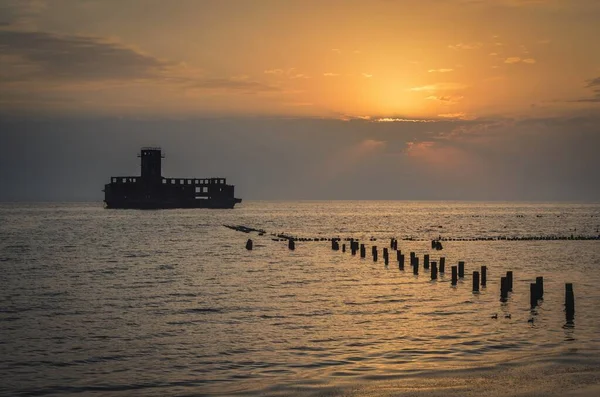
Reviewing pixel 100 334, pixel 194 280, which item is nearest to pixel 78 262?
pixel 194 280

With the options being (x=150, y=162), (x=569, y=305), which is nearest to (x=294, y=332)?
(x=569, y=305)

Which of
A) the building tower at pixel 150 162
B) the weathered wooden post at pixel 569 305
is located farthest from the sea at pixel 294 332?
the building tower at pixel 150 162

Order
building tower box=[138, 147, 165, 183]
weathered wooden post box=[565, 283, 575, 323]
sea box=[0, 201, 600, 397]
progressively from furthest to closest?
building tower box=[138, 147, 165, 183]
weathered wooden post box=[565, 283, 575, 323]
sea box=[0, 201, 600, 397]

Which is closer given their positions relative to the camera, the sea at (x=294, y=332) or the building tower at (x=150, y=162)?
the sea at (x=294, y=332)

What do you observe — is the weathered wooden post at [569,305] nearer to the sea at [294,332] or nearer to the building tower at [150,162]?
the sea at [294,332]

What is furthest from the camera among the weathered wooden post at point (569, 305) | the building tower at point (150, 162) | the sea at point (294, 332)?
the building tower at point (150, 162)

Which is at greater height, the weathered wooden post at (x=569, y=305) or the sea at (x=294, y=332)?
the weathered wooden post at (x=569, y=305)

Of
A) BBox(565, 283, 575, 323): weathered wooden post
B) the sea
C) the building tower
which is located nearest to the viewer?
the sea

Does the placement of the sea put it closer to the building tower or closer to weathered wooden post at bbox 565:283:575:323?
weathered wooden post at bbox 565:283:575:323

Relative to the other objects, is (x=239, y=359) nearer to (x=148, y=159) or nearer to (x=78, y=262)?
(x=78, y=262)

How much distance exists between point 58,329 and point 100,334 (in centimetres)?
194

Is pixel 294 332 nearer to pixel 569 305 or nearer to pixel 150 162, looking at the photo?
pixel 569 305

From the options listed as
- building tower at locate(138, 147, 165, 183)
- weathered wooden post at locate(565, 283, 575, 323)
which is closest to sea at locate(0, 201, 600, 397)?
weathered wooden post at locate(565, 283, 575, 323)

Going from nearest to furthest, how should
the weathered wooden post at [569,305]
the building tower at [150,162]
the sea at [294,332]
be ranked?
the sea at [294,332] < the weathered wooden post at [569,305] < the building tower at [150,162]
